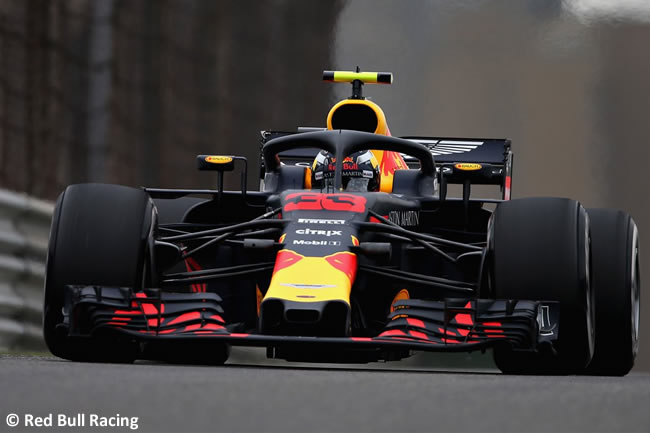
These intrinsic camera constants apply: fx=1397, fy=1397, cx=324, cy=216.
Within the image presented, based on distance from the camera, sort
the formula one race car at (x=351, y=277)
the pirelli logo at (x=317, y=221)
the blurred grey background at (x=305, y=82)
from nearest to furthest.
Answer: the formula one race car at (x=351, y=277) < the pirelli logo at (x=317, y=221) < the blurred grey background at (x=305, y=82)

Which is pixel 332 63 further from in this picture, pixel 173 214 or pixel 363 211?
pixel 363 211

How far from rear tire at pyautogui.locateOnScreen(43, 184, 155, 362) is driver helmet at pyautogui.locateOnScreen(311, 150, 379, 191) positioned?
69.4 inches

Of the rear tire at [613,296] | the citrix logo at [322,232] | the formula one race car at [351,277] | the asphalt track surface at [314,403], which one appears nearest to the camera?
→ the asphalt track surface at [314,403]

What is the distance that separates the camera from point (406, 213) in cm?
815

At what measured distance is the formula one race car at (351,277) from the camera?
646cm

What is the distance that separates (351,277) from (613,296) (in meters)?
1.87

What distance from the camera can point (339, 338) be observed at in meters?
6.24

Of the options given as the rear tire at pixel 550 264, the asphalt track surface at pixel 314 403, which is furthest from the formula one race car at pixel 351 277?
the asphalt track surface at pixel 314 403

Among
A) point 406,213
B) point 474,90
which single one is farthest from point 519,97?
point 406,213

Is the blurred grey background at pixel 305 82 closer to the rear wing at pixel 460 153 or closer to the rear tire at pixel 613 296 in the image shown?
the rear wing at pixel 460 153

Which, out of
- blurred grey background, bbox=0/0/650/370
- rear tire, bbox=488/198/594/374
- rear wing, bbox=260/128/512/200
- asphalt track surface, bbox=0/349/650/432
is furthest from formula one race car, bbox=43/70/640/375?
blurred grey background, bbox=0/0/650/370

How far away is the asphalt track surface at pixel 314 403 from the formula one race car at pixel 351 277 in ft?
4.58

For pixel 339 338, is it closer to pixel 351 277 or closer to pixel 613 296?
pixel 351 277

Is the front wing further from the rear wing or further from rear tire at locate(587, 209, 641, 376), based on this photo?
the rear wing
